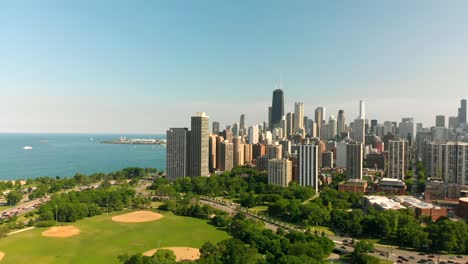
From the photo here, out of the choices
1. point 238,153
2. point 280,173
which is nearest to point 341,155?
point 238,153

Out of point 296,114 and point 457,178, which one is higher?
point 296,114

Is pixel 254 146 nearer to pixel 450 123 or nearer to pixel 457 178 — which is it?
pixel 457 178

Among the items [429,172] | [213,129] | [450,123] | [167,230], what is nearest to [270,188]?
[167,230]

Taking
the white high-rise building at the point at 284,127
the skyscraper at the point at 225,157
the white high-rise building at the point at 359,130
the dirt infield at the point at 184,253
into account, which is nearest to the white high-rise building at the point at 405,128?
the white high-rise building at the point at 359,130

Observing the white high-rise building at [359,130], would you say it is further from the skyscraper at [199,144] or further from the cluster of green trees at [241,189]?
the skyscraper at [199,144]

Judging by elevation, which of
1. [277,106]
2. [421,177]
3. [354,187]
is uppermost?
[277,106]

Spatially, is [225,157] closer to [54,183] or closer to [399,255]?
[54,183]
